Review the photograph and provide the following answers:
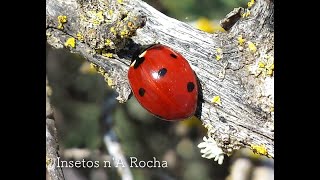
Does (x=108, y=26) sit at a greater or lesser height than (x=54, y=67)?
greater

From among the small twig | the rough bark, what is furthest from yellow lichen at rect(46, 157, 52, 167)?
the rough bark

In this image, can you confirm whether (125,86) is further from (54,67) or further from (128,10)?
(54,67)

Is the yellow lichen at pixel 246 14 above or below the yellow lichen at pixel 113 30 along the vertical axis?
above

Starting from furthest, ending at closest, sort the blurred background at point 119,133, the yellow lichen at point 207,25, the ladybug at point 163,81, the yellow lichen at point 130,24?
the blurred background at point 119,133, the yellow lichen at point 207,25, the ladybug at point 163,81, the yellow lichen at point 130,24

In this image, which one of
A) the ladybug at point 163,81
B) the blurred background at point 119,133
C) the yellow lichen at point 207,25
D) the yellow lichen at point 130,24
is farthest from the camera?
the blurred background at point 119,133

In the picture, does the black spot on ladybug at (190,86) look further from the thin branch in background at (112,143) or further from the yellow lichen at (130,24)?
the thin branch in background at (112,143)

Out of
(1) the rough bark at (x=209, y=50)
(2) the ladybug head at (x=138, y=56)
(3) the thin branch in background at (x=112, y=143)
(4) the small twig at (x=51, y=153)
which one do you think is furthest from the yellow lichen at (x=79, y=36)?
(3) the thin branch in background at (x=112, y=143)
